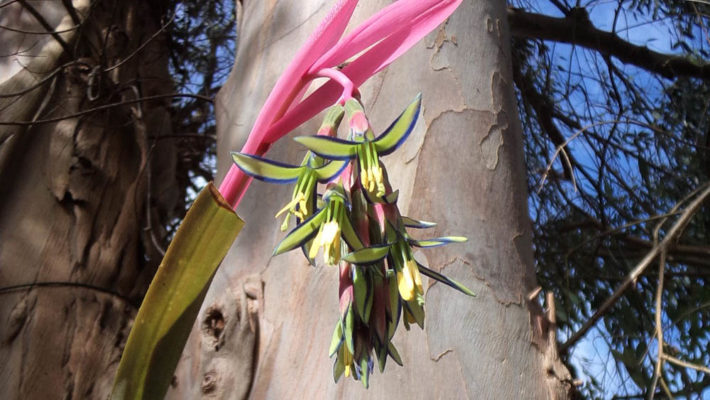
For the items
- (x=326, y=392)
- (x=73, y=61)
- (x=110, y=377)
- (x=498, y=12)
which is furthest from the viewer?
(x=73, y=61)

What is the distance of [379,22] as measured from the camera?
1.71 ft

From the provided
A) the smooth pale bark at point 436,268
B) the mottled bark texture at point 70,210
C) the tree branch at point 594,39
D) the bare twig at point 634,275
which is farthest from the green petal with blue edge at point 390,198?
the tree branch at point 594,39

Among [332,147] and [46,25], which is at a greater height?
[46,25]

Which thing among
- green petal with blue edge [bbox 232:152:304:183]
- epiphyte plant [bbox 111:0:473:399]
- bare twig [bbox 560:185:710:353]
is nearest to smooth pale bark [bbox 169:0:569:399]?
epiphyte plant [bbox 111:0:473:399]

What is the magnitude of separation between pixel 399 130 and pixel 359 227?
0.08m

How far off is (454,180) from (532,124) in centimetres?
154

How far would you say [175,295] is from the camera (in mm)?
493

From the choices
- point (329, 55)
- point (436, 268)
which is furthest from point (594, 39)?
point (329, 55)

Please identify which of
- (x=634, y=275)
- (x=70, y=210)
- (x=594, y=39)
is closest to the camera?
(x=634, y=275)

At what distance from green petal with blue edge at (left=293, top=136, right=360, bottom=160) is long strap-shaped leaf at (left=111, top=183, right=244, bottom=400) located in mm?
101

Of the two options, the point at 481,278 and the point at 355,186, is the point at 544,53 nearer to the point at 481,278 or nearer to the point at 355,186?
the point at 481,278

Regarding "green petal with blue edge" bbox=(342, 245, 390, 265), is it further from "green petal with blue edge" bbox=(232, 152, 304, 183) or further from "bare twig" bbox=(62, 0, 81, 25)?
"bare twig" bbox=(62, 0, 81, 25)

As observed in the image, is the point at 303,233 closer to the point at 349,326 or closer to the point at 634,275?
the point at 349,326

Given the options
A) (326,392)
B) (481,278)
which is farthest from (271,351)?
(481,278)
